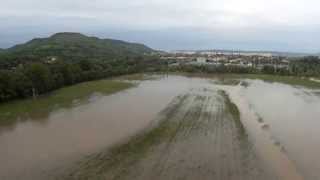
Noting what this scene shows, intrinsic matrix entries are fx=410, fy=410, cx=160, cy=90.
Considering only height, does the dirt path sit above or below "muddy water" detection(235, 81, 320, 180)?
above

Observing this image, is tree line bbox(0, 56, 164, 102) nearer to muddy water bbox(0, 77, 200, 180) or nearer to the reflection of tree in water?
the reflection of tree in water

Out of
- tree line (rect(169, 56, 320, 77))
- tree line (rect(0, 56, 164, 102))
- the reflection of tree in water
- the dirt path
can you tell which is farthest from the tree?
tree line (rect(169, 56, 320, 77))

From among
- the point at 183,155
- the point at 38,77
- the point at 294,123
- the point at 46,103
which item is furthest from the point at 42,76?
the point at 183,155

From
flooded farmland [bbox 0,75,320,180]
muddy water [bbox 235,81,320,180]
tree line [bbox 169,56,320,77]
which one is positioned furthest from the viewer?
tree line [bbox 169,56,320,77]

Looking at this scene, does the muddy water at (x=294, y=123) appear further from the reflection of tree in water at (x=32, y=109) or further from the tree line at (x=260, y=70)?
the tree line at (x=260, y=70)

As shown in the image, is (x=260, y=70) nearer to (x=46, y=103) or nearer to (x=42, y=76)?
(x=42, y=76)

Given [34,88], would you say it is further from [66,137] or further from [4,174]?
[4,174]
